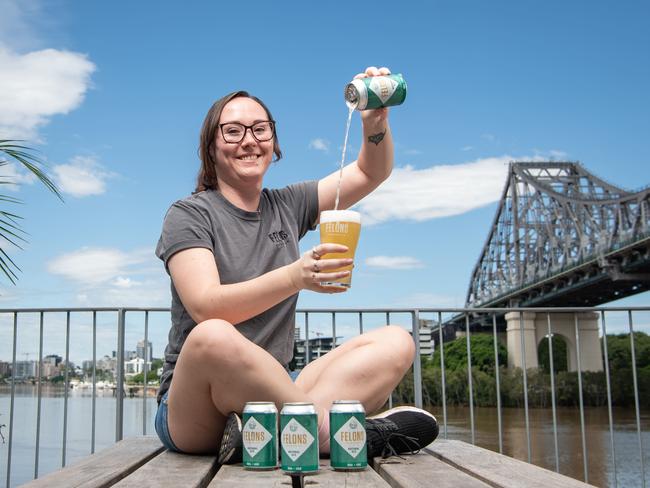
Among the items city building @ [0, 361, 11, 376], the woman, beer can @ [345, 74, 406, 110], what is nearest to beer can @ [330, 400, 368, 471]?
the woman

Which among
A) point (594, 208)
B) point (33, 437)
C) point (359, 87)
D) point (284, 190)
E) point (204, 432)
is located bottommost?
point (33, 437)

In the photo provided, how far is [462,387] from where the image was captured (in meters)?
21.8

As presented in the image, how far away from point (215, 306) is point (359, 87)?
0.62 metres

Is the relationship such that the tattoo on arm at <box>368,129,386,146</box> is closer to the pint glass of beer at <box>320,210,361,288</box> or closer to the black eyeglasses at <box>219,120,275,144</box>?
the black eyeglasses at <box>219,120,275,144</box>

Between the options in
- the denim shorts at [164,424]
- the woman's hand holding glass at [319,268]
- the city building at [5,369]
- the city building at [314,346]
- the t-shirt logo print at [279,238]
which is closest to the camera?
the woman's hand holding glass at [319,268]

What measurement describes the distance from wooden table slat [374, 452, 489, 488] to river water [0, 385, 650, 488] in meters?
1.01

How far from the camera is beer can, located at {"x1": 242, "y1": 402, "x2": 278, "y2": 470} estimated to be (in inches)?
53.7

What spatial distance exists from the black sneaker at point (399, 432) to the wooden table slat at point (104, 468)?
1.77 feet

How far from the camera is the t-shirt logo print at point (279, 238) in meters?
1.83

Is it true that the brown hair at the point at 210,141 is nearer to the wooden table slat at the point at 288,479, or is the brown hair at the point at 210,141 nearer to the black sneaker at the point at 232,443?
the black sneaker at the point at 232,443

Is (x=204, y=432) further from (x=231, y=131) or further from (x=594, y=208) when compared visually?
(x=594, y=208)

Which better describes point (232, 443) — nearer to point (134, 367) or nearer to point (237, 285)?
point (237, 285)

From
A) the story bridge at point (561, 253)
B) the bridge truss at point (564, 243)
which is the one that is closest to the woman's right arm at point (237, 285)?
the story bridge at point (561, 253)

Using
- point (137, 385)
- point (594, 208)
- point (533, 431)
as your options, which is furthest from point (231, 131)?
point (594, 208)
